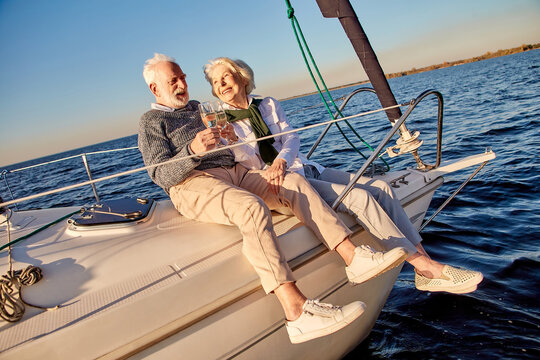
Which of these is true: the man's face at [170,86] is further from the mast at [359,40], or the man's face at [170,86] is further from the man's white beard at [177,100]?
the mast at [359,40]

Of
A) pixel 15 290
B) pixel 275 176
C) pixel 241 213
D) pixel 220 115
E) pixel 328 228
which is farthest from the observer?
pixel 275 176

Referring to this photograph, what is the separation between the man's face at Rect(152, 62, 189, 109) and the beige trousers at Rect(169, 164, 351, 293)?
546 mm

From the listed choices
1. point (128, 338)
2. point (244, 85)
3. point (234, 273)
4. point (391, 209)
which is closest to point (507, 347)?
point (391, 209)

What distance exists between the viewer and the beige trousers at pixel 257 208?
5.18ft

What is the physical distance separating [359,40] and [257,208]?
A: 1488mm

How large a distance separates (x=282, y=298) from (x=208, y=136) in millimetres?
942

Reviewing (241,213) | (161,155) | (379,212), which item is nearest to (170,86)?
(161,155)

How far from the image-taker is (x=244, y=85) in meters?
2.53

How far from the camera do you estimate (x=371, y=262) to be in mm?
1610

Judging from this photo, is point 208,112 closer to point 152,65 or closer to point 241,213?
point 241,213

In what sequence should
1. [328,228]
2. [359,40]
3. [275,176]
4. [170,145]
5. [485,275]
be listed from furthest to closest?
[485,275], [359,40], [170,145], [275,176], [328,228]

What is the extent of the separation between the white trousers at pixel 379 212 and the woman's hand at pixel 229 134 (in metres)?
0.65

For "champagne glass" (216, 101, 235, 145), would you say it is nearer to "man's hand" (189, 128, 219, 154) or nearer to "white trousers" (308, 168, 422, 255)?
"man's hand" (189, 128, 219, 154)

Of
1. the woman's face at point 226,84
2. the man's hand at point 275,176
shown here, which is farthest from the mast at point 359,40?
the man's hand at point 275,176
